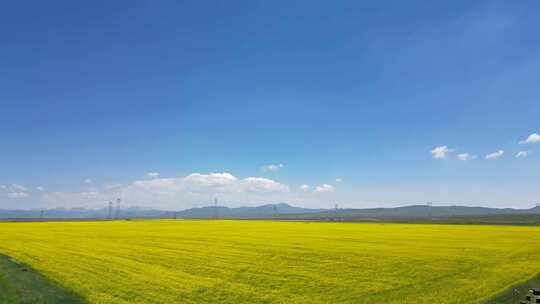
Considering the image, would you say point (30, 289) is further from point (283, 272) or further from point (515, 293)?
point (515, 293)

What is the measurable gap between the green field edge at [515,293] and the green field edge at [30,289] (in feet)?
67.6

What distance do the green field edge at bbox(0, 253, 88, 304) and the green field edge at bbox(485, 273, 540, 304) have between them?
20.6 metres

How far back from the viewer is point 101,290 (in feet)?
67.5

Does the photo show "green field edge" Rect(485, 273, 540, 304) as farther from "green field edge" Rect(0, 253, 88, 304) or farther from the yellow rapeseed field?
"green field edge" Rect(0, 253, 88, 304)

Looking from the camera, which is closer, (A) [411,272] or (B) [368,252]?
(A) [411,272]

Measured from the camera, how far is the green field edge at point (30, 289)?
18844 mm

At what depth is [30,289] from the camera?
2100 cm

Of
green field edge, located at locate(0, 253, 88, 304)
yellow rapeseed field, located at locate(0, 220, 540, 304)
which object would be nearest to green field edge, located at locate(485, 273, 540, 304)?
yellow rapeseed field, located at locate(0, 220, 540, 304)

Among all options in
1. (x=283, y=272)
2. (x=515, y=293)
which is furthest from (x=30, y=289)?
(x=515, y=293)

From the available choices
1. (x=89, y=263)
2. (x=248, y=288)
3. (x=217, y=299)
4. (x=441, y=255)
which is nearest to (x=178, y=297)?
(x=217, y=299)

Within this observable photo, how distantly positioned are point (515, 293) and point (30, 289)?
2657 cm

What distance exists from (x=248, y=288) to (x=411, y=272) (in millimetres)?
11770

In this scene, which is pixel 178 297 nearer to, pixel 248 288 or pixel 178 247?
pixel 248 288

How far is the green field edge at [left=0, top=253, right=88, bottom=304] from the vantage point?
61.8 feet
